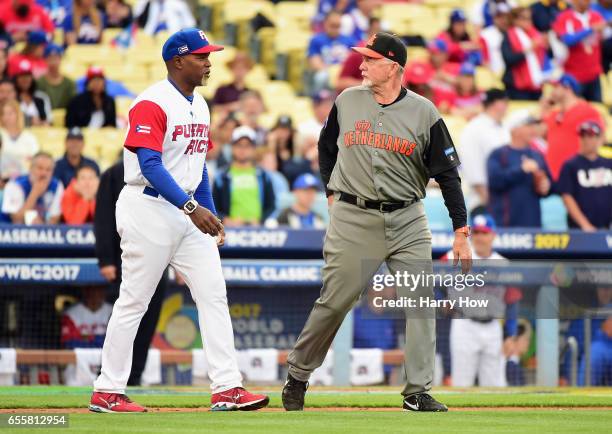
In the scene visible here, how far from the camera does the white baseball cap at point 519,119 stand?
1395cm

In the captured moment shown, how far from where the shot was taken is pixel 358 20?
1870 centimetres

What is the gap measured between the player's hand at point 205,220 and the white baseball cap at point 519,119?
705cm

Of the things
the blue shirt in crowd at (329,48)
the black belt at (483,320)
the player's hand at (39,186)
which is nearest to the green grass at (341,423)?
the black belt at (483,320)

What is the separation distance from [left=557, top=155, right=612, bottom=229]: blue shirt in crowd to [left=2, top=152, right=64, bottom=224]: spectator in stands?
482 centimetres

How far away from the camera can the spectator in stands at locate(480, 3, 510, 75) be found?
18625mm

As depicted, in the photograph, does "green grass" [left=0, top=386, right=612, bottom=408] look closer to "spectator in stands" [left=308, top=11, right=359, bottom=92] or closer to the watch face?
the watch face

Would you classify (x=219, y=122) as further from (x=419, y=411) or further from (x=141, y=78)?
(x=419, y=411)

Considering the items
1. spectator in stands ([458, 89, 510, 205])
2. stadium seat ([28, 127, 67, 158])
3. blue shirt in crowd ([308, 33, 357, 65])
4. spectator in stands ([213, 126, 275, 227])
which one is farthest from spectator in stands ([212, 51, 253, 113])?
spectator in stands ([213, 126, 275, 227])

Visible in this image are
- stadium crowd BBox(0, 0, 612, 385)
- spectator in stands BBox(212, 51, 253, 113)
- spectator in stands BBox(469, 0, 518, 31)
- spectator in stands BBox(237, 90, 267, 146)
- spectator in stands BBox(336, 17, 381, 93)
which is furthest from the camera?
spectator in stands BBox(469, 0, 518, 31)

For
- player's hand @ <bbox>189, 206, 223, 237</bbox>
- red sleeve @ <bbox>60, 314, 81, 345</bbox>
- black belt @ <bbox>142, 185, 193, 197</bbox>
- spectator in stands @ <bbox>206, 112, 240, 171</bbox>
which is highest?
spectator in stands @ <bbox>206, 112, 240, 171</bbox>

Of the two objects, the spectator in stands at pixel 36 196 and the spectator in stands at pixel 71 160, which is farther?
the spectator in stands at pixel 71 160

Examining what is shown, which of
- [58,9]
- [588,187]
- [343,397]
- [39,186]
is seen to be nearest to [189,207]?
[343,397]

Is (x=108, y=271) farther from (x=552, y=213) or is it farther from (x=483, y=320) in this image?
(x=552, y=213)

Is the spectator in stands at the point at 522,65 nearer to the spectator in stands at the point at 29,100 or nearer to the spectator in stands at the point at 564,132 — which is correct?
Answer: the spectator in stands at the point at 564,132
